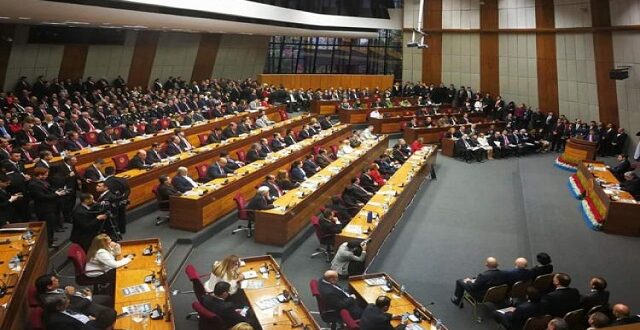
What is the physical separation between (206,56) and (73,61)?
5.60 m

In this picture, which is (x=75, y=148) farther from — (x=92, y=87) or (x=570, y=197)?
(x=570, y=197)

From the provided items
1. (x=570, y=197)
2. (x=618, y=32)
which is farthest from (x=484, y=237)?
(x=618, y=32)

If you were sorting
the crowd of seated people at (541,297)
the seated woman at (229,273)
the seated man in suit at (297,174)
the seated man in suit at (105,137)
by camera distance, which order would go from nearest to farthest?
the seated woman at (229,273) → the crowd of seated people at (541,297) → the seated man in suit at (105,137) → the seated man in suit at (297,174)

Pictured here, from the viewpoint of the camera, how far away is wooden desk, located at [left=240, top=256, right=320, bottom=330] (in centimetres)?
529

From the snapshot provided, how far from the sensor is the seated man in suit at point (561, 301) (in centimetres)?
600

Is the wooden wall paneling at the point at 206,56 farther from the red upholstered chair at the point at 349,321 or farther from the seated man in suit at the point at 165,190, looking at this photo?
the red upholstered chair at the point at 349,321

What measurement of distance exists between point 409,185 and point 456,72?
12.9 metres

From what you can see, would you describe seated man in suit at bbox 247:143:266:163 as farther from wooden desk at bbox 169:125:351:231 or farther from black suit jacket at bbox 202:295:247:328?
black suit jacket at bbox 202:295:247:328

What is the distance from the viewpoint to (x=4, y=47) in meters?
14.0

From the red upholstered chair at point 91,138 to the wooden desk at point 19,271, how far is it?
4090 millimetres

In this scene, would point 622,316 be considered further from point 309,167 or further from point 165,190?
point 309,167

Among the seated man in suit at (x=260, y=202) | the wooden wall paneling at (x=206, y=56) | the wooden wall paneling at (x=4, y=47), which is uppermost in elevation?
the wooden wall paneling at (x=206, y=56)

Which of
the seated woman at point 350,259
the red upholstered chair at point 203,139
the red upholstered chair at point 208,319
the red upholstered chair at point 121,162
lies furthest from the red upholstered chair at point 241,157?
the red upholstered chair at point 208,319

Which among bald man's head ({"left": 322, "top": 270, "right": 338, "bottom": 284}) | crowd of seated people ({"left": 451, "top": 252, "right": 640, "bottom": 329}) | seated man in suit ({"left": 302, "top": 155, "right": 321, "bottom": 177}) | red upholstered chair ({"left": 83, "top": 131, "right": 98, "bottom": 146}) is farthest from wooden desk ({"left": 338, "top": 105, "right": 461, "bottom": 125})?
bald man's head ({"left": 322, "top": 270, "right": 338, "bottom": 284})
